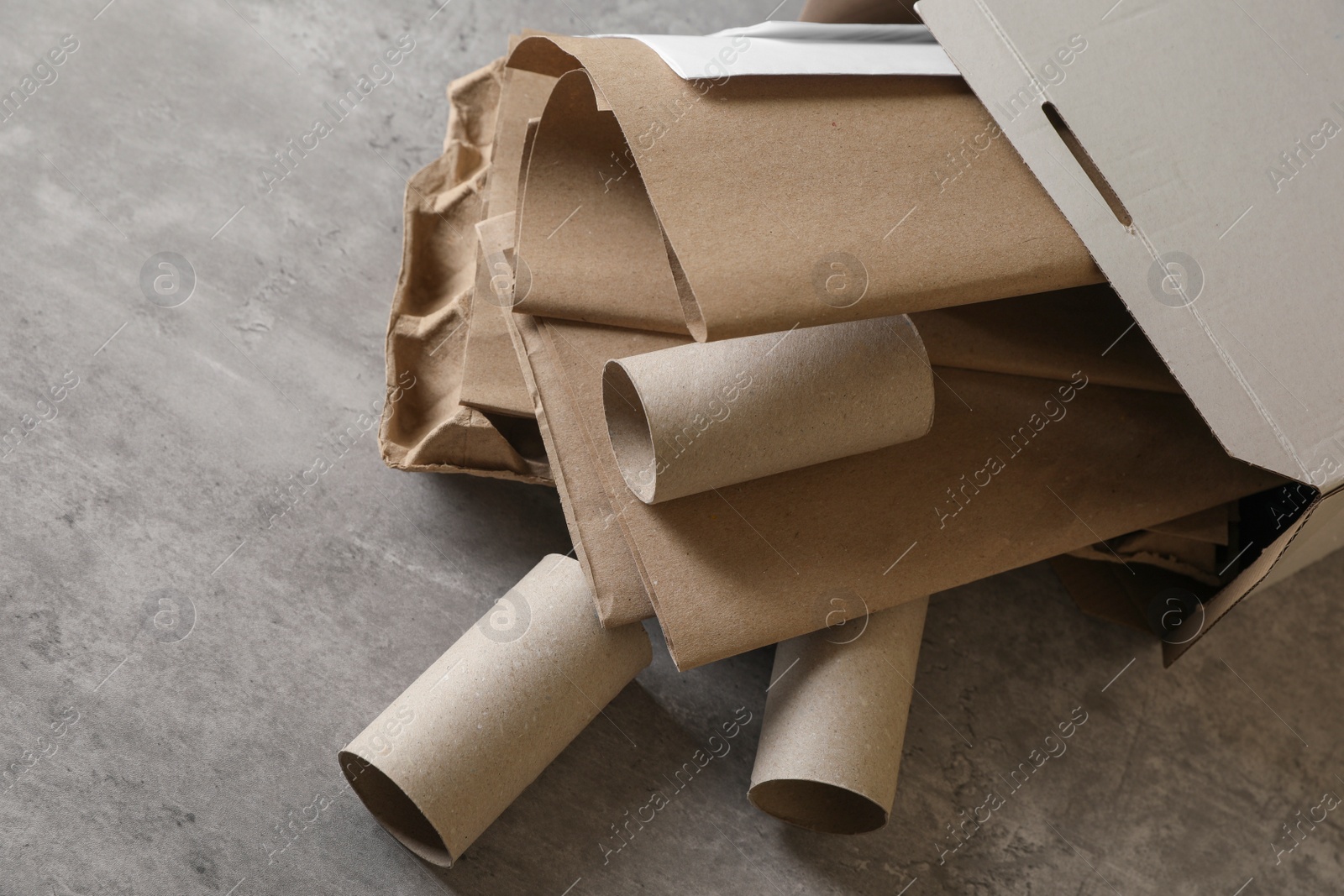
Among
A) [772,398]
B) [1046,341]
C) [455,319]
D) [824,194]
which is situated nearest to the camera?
[824,194]

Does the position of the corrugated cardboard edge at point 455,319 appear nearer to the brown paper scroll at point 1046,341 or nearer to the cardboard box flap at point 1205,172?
the brown paper scroll at point 1046,341


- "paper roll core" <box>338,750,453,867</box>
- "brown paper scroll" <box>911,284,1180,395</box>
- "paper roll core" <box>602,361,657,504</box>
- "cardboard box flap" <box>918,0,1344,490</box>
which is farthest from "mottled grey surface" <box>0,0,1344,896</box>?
"cardboard box flap" <box>918,0,1344,490</box>

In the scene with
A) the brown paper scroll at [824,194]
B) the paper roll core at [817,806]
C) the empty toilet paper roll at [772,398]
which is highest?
the brown paper scroll at [824,194]

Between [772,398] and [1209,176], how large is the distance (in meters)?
0.60

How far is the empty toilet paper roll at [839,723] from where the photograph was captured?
1254 millimetres

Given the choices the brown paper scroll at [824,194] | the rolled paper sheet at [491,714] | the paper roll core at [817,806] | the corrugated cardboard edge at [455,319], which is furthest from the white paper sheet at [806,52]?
the paper roll core at [817,806]

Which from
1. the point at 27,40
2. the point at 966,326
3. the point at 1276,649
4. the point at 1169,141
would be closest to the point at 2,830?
the point at 27,40

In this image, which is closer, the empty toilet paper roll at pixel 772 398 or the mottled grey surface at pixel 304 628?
the empty toilet paper roll at pixel 772 398

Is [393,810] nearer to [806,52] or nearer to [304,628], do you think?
[304,628]

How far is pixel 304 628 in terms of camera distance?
4.63 feet

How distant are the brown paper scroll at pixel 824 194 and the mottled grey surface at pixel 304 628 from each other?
677 millimetres

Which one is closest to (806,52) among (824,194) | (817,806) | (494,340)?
(824,194)

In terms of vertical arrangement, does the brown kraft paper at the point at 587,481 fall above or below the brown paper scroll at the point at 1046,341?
above

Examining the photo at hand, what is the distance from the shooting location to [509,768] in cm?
124
